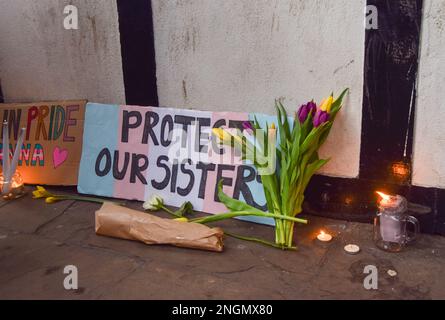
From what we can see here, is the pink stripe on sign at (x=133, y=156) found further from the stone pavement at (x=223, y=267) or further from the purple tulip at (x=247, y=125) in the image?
the purple tulip at (x=247, y=125)

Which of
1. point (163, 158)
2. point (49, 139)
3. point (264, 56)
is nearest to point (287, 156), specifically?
point (264, 56)

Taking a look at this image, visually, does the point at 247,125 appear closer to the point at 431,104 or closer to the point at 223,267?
the point at 223,267

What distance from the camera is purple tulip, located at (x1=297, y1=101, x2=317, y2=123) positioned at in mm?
3090

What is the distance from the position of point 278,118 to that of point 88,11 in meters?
1.95

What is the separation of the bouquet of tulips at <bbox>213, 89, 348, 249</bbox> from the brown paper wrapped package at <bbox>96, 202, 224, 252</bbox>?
0.84 ft

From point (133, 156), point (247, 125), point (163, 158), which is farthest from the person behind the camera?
point (133, 156)

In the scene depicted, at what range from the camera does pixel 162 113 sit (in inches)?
151

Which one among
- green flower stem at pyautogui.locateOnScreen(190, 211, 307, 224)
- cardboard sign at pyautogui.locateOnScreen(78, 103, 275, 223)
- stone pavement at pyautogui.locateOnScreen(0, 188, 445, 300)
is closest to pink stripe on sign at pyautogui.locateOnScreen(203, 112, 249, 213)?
cardboard sign at pyautogui.locateOnScreen(78, 103, 275, 223)

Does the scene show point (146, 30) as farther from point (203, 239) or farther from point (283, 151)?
point (203, 239)

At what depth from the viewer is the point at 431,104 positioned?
2918 millimetres

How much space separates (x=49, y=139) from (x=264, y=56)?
7.19ft

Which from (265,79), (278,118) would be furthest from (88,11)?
(278,118)
